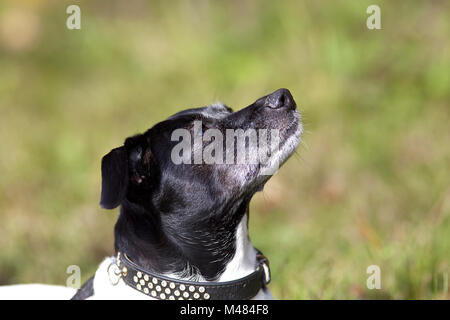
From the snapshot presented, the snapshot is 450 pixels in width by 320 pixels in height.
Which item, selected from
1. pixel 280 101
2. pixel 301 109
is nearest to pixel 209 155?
pixel 280 101

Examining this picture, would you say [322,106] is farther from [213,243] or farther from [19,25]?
[19,25]

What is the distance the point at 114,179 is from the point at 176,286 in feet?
1.74

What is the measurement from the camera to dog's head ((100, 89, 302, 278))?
2.86m

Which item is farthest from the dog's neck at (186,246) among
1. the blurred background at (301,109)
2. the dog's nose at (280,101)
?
the blurred background at (301,109)

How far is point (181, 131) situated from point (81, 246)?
7.99 ft

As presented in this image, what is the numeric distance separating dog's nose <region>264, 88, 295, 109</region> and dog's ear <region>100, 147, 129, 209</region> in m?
0.74

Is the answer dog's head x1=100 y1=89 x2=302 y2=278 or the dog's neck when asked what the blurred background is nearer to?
dog's head x1=100 y1=89 x2=302 y2=278

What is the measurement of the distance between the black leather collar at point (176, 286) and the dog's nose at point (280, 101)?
31.5 inches

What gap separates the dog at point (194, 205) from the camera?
279cm

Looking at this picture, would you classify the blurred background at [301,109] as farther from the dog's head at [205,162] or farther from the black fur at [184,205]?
the black fur at [184,205]

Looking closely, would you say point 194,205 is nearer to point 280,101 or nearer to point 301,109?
point 280,101

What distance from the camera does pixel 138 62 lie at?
871cm

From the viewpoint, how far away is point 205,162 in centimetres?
290

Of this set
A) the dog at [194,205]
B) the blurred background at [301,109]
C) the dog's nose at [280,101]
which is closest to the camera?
the dog at [194,205]
